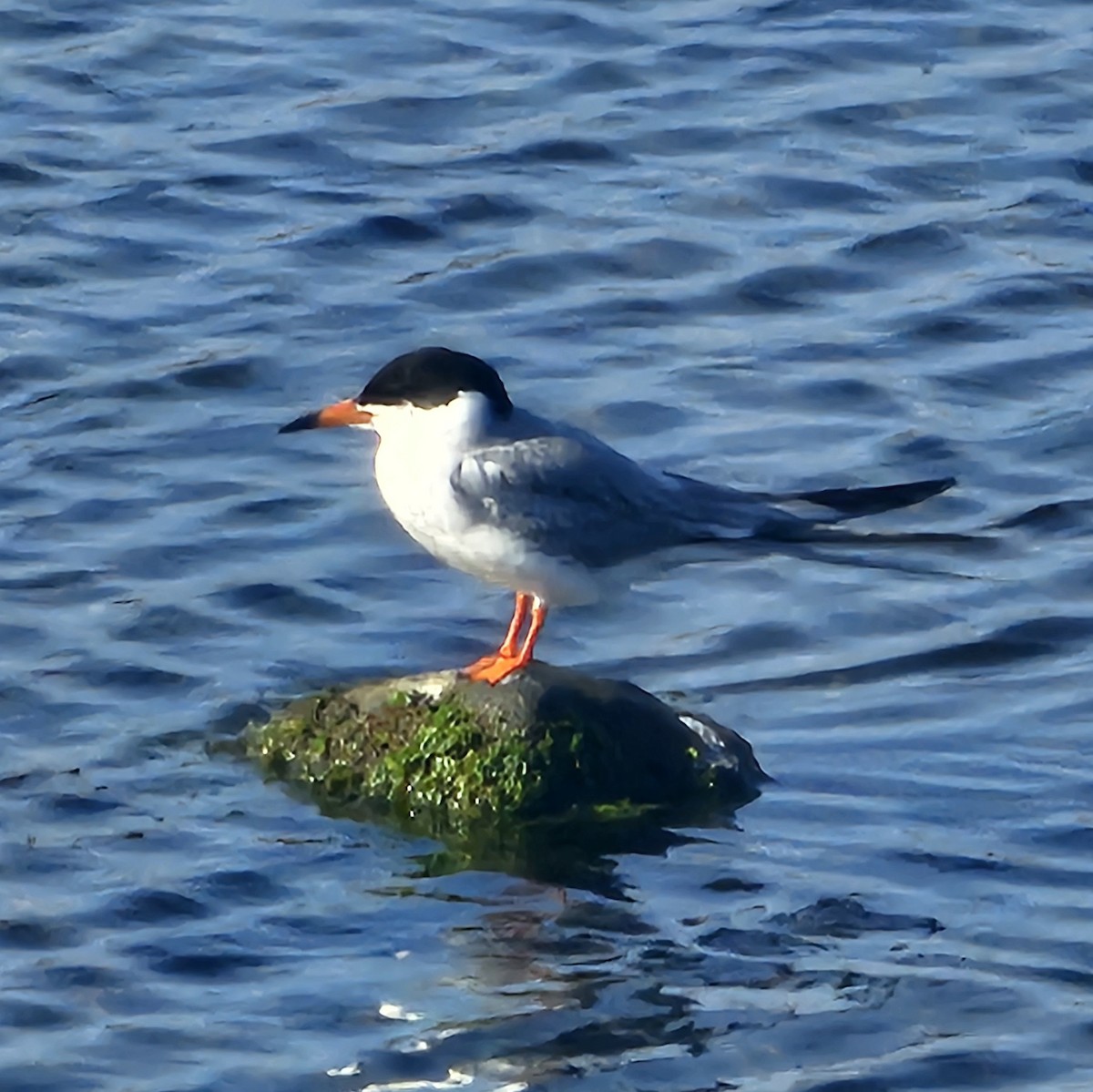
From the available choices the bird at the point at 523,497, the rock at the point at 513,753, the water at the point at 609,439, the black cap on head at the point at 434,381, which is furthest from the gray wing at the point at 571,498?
the water at the point at 609,439

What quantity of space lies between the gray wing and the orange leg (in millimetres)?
285

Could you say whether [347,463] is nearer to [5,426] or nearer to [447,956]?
[5,426]

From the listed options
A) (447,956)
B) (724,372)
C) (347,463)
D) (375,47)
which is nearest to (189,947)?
(447,956)

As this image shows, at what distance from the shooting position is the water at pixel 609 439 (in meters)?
7.36

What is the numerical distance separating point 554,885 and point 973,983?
1359mm

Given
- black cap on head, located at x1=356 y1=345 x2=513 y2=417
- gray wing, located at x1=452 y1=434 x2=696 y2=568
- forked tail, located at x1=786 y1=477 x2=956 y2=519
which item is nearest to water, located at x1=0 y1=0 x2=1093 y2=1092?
forked tail, located at x1=786 y1=477 x2=956 y2=519

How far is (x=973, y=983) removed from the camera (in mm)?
7363

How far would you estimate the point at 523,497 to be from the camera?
28.0 feet

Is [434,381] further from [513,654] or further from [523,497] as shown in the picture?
[513,654]

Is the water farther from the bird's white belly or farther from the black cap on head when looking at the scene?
the black cap on head

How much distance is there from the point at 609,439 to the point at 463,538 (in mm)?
2855

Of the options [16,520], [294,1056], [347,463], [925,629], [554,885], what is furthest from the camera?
[347,463]

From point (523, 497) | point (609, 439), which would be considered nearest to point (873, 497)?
point (523, 497)

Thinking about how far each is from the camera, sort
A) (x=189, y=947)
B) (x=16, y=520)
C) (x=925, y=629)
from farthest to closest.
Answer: (x=16, y=520)
(x=925, y=629)
(x=189, y=947)
